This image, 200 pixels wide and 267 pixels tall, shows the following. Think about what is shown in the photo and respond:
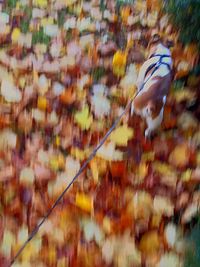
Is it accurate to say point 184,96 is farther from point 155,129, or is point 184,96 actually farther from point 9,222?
point 9,222

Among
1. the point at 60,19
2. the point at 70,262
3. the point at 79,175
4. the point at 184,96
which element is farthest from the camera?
the point at 60,19

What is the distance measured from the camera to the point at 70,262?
5.15ft

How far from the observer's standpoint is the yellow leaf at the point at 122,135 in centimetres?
193

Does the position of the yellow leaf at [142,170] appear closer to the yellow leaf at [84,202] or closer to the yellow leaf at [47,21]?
the yellow leaf at [84,202]

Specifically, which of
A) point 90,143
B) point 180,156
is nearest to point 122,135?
point 90,143

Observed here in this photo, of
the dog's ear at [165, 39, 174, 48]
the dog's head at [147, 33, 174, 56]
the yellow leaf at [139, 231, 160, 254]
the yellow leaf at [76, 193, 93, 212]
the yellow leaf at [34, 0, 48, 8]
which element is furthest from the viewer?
the yellow leaf at [34, 0, 48, 8]

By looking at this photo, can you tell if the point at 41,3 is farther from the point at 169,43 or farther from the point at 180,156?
the point at 180,156

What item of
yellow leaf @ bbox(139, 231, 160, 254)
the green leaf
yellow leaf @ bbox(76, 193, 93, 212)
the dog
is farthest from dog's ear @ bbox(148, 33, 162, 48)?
yellow leaf @ bbox(139, 231, 160, 254)

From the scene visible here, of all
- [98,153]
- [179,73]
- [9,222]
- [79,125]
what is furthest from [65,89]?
[9,222]

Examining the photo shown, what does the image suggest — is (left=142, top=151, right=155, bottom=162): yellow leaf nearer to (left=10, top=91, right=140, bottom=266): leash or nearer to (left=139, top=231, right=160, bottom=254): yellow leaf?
(left=10, top=91, right=140, bottom=266): leash

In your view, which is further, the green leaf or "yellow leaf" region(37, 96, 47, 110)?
the green leaf

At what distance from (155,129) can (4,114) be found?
684 millimetres

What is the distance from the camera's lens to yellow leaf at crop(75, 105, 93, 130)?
199cm

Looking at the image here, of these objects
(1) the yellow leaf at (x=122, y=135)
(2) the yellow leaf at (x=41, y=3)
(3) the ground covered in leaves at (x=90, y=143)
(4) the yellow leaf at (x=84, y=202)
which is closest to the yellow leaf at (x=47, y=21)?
(3) the ground covered in leaves at (x=90, y=143)
